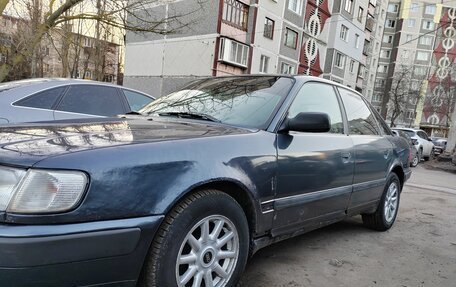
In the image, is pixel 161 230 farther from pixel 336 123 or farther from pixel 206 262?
pixel 336 123

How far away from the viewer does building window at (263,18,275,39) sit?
26109 millimetres

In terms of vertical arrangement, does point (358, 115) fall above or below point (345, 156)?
above

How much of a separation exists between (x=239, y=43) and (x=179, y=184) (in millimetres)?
22863

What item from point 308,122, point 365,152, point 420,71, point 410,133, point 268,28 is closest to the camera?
point 308,122

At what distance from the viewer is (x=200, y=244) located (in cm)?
237

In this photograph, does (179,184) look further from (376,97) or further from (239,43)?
(376,97)

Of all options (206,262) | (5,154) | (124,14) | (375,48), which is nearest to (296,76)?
(206,262)

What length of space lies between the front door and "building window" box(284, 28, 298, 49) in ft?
84.5

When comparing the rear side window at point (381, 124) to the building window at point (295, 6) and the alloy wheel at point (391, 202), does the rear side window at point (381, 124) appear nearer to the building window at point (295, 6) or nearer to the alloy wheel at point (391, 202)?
the alloy wheel at point (391, 202)

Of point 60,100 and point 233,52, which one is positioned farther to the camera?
point 233,52

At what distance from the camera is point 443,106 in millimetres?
61156

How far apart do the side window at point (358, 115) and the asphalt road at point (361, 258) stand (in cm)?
118

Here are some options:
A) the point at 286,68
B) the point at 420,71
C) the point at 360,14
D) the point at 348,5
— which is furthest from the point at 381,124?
the point at 420,71

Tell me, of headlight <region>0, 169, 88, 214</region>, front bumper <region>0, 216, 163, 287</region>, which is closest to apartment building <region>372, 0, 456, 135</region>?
front bumper <region>0, 216, 163, 287</region>
